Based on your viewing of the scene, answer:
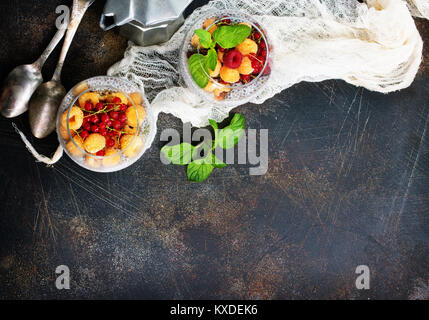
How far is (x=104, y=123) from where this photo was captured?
41.6 inches

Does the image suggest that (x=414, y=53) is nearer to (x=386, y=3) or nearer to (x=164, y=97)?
(x=386, y=3)

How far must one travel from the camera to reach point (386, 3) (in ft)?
4.10

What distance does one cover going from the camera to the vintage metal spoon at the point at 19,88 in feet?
3.87

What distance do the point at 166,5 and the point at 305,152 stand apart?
63 cm

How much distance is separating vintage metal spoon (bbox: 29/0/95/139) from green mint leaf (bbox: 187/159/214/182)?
1.42 feet

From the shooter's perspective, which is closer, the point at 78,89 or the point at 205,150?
the point at 78,89

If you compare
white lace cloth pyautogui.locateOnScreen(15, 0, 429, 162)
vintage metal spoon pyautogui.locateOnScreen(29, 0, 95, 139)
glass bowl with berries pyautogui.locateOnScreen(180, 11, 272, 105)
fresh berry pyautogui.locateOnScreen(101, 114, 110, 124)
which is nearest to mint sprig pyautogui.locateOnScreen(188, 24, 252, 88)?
glass bowl with berries pyautogui.locateOnScreen(180, 11, 272, 105)

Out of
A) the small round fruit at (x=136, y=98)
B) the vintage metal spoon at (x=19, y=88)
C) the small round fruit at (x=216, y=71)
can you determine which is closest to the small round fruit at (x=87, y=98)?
the small round fruit at (x=136, y=98)

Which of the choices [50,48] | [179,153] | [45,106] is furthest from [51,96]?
[179,153]

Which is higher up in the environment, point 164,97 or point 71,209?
point 164,97

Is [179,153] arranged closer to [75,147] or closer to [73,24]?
[75,147]

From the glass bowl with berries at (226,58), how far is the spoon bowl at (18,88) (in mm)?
447

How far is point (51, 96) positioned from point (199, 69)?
0.44 meters
